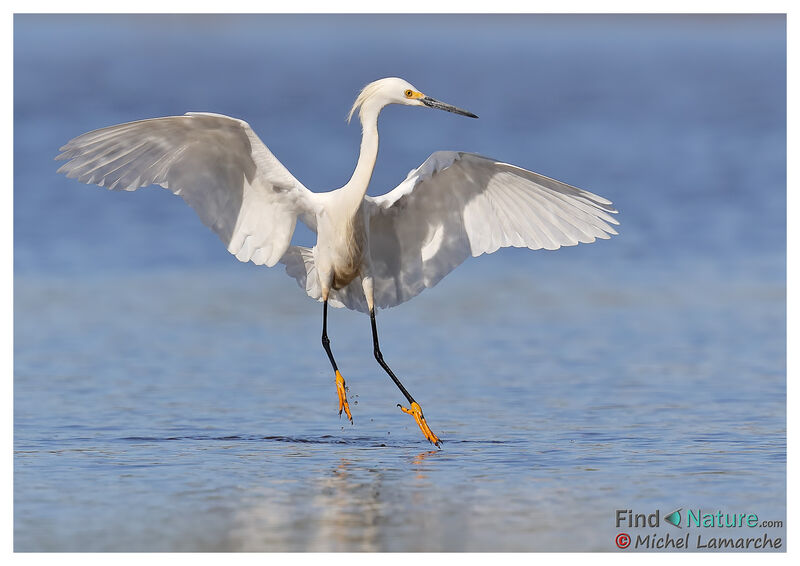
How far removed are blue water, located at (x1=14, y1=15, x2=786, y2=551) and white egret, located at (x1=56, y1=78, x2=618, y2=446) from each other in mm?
1088

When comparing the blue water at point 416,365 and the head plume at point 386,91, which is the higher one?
the head plume at point 386,91

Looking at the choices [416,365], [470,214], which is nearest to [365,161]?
[470,214]

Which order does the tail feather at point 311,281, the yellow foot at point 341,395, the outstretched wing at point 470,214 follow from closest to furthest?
1. the outstretched wing at point 470,214
2. the yellow foot at point 341,395
3. the tail feather at point 311,281

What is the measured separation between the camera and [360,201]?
342 inches

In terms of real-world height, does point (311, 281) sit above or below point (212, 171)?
below

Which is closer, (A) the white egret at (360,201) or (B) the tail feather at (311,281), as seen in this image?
(A) the white egret at (360,201)

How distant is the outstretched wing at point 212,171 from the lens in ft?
26.7

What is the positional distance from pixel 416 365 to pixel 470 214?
2.58 metres

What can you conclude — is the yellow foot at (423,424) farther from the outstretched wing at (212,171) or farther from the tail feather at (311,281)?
the outstretched wing at (212,171)

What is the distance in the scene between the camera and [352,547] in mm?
6082
